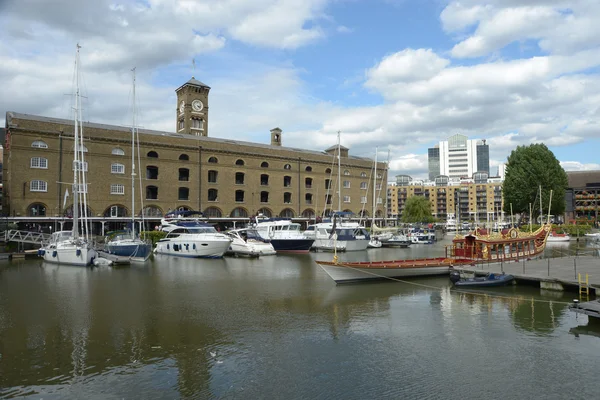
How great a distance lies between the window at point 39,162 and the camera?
175 feet

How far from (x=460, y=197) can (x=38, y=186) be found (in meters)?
144

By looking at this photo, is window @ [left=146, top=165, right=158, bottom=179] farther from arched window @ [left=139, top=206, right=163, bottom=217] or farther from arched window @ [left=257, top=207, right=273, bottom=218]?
arched window @ [left=257, top=207, right=273, bottom=218]

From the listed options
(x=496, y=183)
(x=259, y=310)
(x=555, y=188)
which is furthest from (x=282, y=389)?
A: (x=496, y=183)

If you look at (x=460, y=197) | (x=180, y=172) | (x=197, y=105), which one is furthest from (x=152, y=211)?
(x=460, y=197)

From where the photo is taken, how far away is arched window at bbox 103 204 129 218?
5767 cm

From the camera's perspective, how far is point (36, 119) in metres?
56.6

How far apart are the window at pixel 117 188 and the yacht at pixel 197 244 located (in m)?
18.7

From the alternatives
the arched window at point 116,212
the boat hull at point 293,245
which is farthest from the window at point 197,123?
the boat hull at point 293,245

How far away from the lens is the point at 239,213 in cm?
6981

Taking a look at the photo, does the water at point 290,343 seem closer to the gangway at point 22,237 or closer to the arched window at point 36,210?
the gangway at point 22,237

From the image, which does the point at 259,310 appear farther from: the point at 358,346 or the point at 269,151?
the point at 269,151

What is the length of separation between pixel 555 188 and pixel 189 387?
3165 inches

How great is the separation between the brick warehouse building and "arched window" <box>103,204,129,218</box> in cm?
13

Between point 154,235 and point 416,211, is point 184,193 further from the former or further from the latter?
point 416,211
